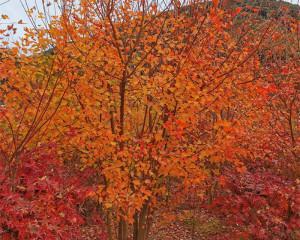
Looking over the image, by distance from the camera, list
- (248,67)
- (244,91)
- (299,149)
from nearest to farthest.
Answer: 1. (299,149)
2. (244,91)
3. (248,67)

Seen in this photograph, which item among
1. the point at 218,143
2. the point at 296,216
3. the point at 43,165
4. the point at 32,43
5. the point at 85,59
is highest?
the point at 32,43

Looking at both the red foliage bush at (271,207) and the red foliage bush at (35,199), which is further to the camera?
the red foliage bush at (271,207)

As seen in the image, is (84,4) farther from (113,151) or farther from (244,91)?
(244,91)

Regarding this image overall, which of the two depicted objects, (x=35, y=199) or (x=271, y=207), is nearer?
(x=35, y=199)

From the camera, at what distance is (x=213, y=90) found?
17.8 feet

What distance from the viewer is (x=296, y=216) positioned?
6.05m

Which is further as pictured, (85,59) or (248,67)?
(248,67)

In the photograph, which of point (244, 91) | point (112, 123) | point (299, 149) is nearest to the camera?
point (112, 123)

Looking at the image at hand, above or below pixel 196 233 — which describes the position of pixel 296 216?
above

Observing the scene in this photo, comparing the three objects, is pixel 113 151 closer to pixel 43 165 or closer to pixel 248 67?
pixel 43 165

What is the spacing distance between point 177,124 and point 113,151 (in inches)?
43.8

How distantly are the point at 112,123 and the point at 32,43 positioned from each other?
7.67 ft

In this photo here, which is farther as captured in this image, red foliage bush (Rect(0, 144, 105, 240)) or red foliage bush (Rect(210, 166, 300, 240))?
red foliage bush (Rect(210, 166, 300, 240))

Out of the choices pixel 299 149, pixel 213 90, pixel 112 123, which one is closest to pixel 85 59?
pixel 112 123
